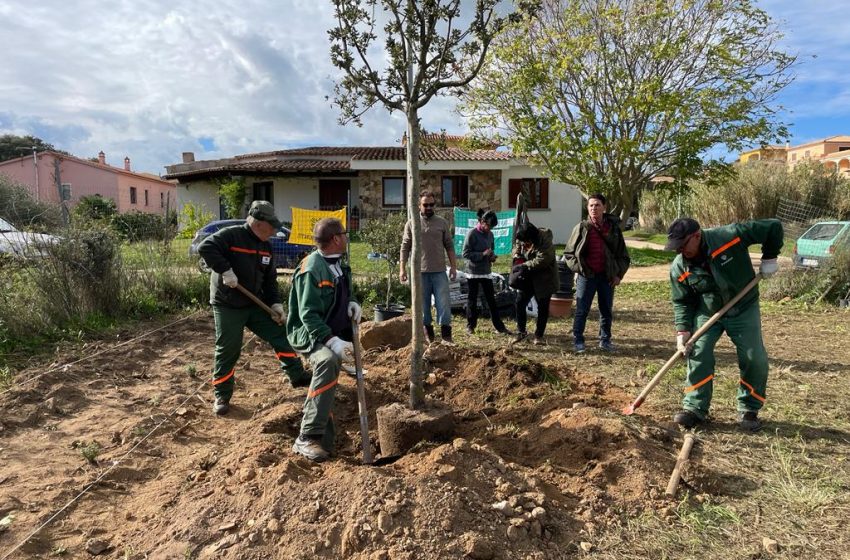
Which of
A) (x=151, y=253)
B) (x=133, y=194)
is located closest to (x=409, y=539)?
(x=151, y=253)

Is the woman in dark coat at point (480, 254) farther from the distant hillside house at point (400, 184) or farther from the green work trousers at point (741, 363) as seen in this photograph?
the distant hillside house at point (400, 184)

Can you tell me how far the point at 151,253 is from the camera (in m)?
8.52

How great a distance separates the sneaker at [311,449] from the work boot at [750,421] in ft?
9.72

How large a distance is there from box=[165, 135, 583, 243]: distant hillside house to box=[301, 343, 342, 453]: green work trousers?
60.3 feet

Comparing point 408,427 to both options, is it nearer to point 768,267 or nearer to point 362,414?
point 362,414

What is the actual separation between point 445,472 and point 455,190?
20.2 m

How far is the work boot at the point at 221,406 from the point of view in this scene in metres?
4.78

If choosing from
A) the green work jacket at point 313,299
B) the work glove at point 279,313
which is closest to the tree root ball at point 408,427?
the green work jacket at point 313,299

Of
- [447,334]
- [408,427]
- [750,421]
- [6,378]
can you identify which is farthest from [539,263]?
[6,378]

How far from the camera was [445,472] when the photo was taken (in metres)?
3.01

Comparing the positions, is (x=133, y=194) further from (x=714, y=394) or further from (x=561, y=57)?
(x=714, y=394)

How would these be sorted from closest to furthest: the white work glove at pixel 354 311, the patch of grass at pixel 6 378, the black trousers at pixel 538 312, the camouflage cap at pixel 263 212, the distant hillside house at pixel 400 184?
the white work glove at pixel 354 311 < the camouflage cap at pixel 263 212 < the patch of grass at pixel 6 378 < the black trousers at pixel 538 312 < the distant hillside house at pixel 400 184

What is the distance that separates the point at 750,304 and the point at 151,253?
782 cm

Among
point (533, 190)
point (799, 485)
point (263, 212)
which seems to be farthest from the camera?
point (533, 190)
